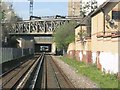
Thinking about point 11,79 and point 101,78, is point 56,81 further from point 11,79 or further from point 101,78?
point 11,79

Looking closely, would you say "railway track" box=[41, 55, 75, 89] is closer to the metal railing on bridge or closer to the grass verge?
the grass verge

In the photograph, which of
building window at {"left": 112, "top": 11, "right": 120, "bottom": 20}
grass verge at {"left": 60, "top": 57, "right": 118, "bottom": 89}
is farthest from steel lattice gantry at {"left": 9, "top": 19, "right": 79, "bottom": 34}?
grass verge at {"left": 60, "top": 57, "right": 118, "bottom": 89}

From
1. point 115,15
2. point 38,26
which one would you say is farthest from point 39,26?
point 115,15

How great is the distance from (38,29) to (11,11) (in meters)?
63.7

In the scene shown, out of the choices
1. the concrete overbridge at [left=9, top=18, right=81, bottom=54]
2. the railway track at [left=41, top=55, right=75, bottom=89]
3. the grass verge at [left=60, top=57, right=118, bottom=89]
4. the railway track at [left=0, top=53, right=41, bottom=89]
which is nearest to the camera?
the grass verge at [left=60, top=57, right=118, bottom=89]

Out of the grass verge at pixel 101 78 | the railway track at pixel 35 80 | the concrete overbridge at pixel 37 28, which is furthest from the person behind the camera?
the concrete overbridge at pixel 37 28

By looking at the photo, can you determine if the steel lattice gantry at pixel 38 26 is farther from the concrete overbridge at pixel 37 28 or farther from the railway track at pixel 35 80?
the railway track at pixel 35 80

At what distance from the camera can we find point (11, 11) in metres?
88.0

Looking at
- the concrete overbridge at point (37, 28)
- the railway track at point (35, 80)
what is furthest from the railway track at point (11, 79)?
the concrete overbridge at point (37, 28)

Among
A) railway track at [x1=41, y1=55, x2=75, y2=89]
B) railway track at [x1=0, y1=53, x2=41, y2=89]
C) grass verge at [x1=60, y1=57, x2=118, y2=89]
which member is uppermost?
grass verge at [x1=60, y1=57, x2=118, y2=89]

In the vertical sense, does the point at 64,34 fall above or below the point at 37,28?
below

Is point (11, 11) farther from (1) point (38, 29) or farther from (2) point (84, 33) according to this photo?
(1) point (38, 29)

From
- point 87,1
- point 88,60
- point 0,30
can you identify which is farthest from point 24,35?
point 88,60

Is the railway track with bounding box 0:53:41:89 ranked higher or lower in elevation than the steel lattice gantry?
lower
